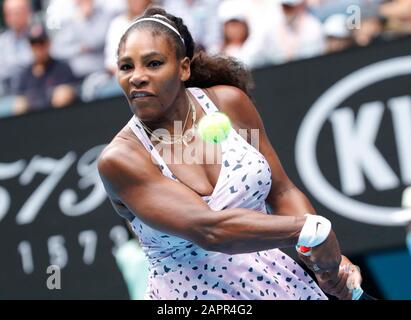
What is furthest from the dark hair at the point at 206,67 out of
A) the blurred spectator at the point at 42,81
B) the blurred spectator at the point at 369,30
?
the blurred spectator at the point at 42,81

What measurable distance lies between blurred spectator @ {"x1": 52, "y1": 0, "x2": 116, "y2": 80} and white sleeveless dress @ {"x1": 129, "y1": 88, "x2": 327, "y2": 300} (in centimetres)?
487

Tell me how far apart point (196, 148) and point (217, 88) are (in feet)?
1.21

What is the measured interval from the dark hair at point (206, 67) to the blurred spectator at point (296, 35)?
3410 millimetres

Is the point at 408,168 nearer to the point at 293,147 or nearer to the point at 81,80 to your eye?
the point at 293,147

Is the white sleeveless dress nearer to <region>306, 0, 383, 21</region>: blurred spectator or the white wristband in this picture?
the white wristband

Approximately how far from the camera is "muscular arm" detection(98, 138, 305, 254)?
353 centimetres

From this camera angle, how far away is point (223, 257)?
3820mm

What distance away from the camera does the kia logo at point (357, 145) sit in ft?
23.7

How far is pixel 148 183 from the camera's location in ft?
12.1

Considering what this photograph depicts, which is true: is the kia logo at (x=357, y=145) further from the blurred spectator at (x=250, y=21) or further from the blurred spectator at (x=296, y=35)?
the blurred spectator at (x=250, y=21)

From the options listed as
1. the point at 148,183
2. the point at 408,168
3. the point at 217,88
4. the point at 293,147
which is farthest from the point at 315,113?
the point at 148,183

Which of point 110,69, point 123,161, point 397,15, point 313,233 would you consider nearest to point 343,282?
point 313,233

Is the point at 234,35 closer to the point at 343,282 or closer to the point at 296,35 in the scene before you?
the point at 296,35

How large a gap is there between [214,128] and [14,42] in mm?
5739
